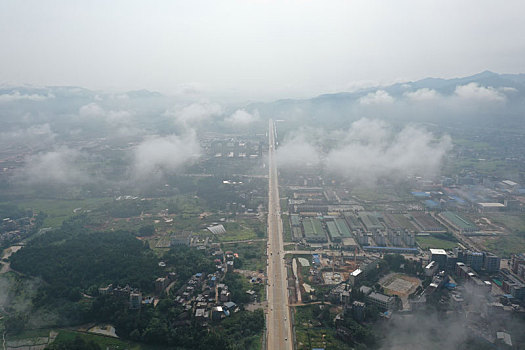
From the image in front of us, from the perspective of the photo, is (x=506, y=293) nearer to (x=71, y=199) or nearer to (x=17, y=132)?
(x=71, y=199)

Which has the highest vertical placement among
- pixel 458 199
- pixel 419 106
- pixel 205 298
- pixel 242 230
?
pixel 419 106

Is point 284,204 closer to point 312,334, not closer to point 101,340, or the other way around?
point 312,334

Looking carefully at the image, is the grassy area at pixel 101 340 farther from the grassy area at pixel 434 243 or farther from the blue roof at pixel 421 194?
the blue roof at pixel 421 194

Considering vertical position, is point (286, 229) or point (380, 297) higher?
point (380, 297)

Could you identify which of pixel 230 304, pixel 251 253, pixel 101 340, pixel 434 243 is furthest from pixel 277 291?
pixel 434 243

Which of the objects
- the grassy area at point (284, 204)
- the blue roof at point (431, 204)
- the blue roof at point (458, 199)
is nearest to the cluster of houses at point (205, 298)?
the grassy area at point (284, 204)

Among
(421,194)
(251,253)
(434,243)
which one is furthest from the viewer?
(421,194)

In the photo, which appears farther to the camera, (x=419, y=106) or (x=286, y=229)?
(x=419, y=106)
